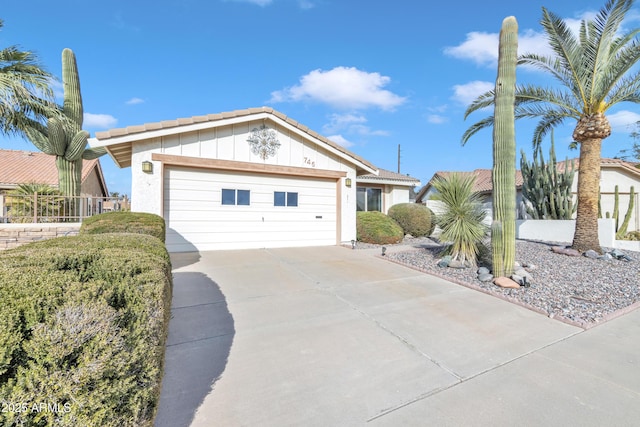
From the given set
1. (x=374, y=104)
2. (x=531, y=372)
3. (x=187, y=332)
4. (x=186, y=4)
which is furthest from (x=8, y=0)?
(x=374, y=104)

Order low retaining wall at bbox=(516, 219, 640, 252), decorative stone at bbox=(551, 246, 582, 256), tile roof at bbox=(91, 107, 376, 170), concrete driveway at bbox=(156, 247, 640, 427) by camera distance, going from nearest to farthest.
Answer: concrete driveway at bbox=(156, 247, 640, 427)
tile roof at bbox=(91, 107, 376, 170)
decorative stone at bbox=(551, 246, 582, 256)
low retaining wall at bbox=(516, 219, 640, 252)

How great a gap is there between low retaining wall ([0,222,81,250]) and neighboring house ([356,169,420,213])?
463 inches

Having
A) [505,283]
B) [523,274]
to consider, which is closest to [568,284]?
[523,274]

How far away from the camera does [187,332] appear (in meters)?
3.27

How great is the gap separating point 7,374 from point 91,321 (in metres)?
Answer: 0.35

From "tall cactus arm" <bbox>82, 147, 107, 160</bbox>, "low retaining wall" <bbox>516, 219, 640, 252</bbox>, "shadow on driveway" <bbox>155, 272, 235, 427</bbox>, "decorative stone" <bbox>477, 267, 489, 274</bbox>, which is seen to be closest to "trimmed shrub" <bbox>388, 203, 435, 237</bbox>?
"low retaining wall" <bbox>516, 219, 640, 252</bbox>

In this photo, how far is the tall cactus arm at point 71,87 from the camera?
10036mm

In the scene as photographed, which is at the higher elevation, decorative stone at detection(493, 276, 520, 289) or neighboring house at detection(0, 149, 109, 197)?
neighboring house at detection(0, 149, 109, 197)

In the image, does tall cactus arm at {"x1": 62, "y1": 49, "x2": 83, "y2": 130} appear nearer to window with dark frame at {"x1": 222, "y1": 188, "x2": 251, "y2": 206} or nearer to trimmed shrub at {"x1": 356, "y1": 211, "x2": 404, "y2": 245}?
window with dark frame at {"x1": 222, "y1": 188, "x2": 251, "y2": 206}

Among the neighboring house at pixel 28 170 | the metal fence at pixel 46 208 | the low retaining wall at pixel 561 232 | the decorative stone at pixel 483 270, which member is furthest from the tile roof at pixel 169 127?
the low retaining wall at pixel 561 232

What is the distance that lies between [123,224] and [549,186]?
14.1 metres

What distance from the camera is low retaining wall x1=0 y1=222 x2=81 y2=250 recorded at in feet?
22.0

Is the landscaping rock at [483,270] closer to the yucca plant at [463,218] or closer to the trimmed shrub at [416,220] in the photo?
the yucca plant at [463,218]

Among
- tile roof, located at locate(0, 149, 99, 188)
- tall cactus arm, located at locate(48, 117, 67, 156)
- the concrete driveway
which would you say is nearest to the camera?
the concrete driveway
